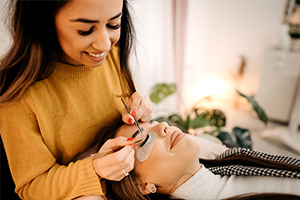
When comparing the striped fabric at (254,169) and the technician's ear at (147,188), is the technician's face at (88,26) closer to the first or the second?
the technician's ear at (147,188)

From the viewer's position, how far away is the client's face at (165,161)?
917 mm

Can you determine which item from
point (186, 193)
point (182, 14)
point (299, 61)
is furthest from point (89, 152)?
point (299, 61)

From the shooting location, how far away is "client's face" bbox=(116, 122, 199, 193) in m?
0.92

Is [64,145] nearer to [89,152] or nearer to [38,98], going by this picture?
[89,152]

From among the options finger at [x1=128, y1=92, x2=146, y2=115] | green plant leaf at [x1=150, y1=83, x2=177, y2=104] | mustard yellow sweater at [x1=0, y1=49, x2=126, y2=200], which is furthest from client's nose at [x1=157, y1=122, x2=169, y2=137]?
green plant leaf at [x1=150, y1=83, x2=177, y2=104]

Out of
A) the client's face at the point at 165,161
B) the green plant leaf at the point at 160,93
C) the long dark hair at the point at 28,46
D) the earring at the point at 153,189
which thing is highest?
the long dark hair at the point at 28,46

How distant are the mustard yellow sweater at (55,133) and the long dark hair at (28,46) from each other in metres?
0.06

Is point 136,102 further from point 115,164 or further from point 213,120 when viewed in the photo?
point 213,120

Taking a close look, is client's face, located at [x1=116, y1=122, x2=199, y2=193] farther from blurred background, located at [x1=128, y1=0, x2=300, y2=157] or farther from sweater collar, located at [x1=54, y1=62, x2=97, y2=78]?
blurred background, located at [x1=128, y1=0, x2=300, y2=157]

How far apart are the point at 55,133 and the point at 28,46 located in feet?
1.16

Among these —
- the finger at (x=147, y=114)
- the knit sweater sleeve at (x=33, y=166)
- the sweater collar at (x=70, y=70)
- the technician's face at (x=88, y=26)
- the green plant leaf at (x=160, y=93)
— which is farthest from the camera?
the green plant leaf at (x=160, y=93)

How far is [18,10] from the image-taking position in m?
0.66

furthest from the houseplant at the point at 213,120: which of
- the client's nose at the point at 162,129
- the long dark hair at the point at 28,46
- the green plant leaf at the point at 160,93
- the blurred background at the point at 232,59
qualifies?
the long dark hair at the point at 28,46

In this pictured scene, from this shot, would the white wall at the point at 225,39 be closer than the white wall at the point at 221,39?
No
